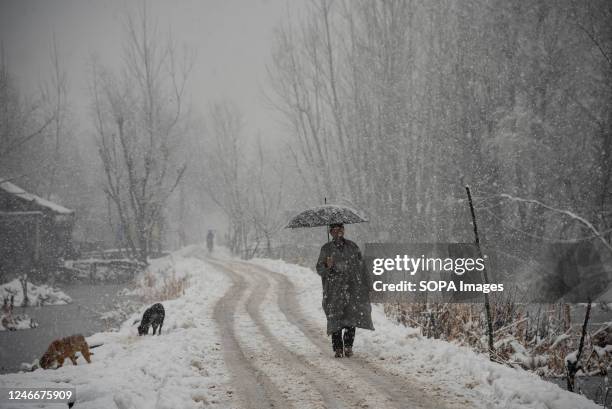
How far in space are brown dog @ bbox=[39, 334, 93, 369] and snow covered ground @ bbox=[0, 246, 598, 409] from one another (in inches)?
10.6

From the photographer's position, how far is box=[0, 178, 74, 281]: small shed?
2852 cm

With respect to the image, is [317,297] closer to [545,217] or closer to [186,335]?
[186,335]

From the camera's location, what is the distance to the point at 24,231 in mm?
29562

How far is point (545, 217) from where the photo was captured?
16.4m

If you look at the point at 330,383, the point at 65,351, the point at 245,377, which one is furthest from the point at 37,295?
the point at 330,383

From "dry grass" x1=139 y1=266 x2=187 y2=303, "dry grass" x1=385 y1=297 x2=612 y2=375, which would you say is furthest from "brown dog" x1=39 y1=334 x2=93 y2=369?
"dry grass" x1=139 y1=266 x2=187 y2=303

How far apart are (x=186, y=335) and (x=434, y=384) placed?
524 centimetres

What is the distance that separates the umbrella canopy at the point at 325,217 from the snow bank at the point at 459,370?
230 cm

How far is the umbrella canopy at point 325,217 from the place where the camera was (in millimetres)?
7586

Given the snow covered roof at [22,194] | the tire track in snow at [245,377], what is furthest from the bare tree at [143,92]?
the tire track in snow at [245,377]

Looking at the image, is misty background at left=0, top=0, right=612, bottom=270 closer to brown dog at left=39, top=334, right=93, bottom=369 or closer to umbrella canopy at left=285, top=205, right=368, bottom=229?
umbrella canopy at left=285, top=205, right=368, bottom=229

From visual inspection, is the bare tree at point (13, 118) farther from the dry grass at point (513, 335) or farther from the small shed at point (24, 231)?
the dry grass at point (513, 335)

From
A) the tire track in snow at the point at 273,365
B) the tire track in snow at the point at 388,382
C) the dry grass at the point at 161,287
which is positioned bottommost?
the dry grass at the point at 161,287

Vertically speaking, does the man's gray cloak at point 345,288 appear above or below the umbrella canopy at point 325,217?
below
